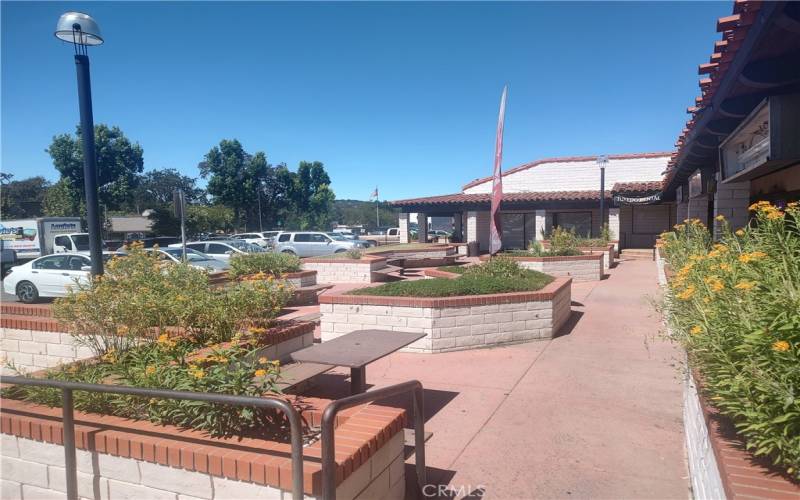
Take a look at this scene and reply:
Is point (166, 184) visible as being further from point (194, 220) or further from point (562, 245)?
point (562, 245)

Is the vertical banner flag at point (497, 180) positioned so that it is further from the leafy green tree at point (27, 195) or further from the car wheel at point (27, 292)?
the leafy green tree at point (27, 195)

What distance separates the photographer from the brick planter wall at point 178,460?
2518mm

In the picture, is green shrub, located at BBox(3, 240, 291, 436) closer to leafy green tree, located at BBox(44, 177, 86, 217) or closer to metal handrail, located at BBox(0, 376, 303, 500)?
metal handrail, located at BBox(0, 376, 303, 500)

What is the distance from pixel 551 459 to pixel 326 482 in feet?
7.10

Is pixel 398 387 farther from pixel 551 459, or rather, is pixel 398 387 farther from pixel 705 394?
pixel 705 394

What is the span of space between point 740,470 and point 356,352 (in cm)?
313

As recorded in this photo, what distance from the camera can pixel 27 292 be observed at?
13859 mm

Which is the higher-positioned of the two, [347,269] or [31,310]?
[31,310]

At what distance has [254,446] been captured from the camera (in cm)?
273

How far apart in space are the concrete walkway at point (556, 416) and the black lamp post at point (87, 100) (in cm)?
352

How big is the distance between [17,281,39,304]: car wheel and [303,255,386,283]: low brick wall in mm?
7448

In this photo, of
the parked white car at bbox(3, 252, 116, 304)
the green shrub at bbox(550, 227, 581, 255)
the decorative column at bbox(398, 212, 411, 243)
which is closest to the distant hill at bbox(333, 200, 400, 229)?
the decorative column at bbox(398, 212, 411, 243)

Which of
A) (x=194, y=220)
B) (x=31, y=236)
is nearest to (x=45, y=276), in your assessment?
(x=31, y=236)

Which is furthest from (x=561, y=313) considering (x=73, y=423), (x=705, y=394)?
(x=73, y=423)
